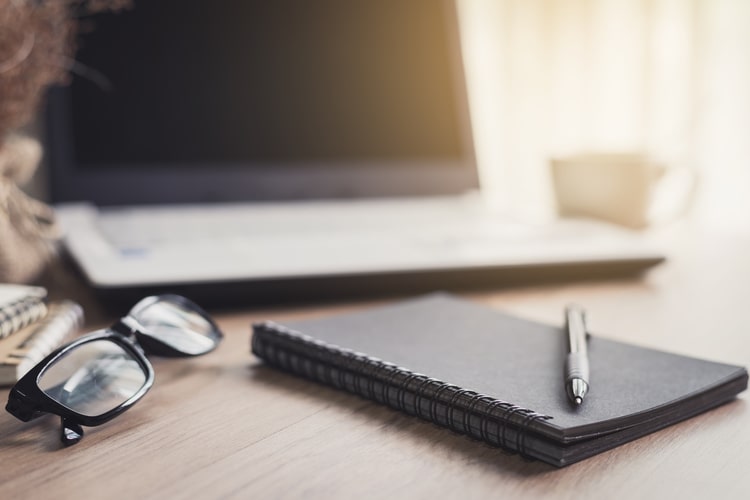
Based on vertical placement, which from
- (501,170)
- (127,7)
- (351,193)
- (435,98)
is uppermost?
(127,7)

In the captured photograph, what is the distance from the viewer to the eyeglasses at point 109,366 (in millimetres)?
402

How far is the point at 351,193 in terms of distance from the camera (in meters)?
0.96

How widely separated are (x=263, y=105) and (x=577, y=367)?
0.60 m

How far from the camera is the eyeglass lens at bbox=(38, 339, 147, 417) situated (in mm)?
419

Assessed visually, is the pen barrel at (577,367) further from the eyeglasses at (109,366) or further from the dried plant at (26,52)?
the dried plant at (26,52)

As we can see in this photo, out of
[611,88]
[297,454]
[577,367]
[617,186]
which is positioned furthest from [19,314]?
[611,88]

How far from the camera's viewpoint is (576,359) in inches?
17.9

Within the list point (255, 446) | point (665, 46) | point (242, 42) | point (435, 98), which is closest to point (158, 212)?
point (242, 42)

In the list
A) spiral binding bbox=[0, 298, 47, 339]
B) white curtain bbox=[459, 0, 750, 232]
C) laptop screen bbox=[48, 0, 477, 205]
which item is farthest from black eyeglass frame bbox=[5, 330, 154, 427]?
white curtain bbox=[459, 0, 750, 232]

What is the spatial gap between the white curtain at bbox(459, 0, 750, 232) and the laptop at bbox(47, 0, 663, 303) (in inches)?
22.1

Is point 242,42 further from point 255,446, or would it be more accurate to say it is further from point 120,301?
point 255,446

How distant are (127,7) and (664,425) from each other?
2.35 ft

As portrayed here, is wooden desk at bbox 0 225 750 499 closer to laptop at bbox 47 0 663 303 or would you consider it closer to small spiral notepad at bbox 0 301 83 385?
small spiral notepad at bbox 0 301 83 385

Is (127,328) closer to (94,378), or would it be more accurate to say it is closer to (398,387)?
(94,378)
